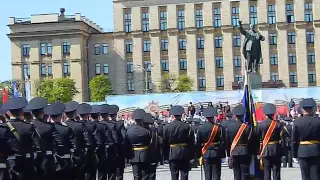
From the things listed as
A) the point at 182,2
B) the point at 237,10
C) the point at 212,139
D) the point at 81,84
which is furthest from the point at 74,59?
the point at 212,139

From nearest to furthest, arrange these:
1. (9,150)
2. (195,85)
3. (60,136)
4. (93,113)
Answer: (9,150) → (60,136) → (93,113) → (195,85)

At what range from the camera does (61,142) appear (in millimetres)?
10617

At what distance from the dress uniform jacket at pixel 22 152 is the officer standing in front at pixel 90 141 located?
121 inches

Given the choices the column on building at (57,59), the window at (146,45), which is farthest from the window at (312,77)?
the column on building at (57,59)

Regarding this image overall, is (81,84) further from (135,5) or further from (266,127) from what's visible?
(266,127)

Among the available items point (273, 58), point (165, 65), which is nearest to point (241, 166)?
point (273, 58)

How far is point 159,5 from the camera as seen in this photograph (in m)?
83.6

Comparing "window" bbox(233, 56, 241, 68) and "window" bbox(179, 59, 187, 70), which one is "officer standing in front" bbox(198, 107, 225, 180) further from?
"window" bbox(179, 59, 187, 70)

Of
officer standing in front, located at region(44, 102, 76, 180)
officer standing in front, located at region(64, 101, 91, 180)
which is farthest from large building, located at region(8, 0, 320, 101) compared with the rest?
officer standing in front, located at region(44, 102, 76, 180)

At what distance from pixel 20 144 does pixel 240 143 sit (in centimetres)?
543

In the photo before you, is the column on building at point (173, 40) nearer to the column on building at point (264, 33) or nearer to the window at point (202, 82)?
the window at point (202, 82)

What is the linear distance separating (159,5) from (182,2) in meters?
3.00

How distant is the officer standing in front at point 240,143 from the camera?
43.6 feet

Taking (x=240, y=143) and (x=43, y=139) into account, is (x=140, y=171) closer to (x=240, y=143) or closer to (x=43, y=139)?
(x=240, y=143)
